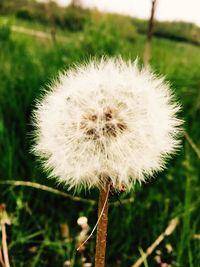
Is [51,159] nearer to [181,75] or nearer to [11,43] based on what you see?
[181,75]

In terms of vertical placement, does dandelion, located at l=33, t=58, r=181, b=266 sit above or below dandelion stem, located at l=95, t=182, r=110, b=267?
above

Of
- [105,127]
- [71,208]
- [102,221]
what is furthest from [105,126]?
[71,208]

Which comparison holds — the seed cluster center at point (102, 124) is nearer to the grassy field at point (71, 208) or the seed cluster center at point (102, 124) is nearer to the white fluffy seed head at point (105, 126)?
the white fluffy seed head at point (105, 126)

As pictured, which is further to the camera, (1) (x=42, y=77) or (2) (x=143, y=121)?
(1) (x=42, y=77)

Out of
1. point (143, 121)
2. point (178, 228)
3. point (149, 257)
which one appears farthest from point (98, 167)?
point (178, 228)

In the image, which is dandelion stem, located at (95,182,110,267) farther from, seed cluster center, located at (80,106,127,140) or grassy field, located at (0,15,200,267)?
grassy field, located at (0,15,200,267)

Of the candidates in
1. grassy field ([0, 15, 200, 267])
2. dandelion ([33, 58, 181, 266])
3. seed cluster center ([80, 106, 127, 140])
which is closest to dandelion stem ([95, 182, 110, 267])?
dandelion ([33, 58, 181, 266])

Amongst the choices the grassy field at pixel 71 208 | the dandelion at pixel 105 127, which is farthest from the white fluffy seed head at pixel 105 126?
the grassy field at pixel 71 208
